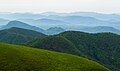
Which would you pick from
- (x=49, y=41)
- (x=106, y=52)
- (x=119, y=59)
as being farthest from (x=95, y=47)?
(x=49, y=41)

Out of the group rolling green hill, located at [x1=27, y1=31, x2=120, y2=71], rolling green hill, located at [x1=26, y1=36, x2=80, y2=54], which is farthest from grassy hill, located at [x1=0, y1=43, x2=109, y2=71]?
rolling green hill, located at [x1=26, y1=36, x2=80, y2=54]

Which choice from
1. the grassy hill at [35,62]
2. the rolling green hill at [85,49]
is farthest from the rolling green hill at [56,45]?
the grassy hill at [35,62]

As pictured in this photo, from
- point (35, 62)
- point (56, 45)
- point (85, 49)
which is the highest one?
point (35, 62)

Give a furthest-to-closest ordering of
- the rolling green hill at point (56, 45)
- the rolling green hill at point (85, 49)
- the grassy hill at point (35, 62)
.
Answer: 1. the rolling green hill at point (85, 49)
2. the rolling green hill at point (56, 45)
3. the grassy hill at point (35, 62)

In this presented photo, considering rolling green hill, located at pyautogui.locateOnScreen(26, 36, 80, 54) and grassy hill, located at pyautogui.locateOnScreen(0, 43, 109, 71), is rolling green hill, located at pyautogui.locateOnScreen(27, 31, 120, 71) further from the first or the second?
grassy hill, located at pyautogui.locateOnScreen(0, 43, 109, 71)

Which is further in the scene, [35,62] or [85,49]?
[85,49]

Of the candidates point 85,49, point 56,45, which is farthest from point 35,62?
point 85,49

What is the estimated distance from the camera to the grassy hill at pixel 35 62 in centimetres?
6010

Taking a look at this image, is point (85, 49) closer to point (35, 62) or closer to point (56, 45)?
point (56, 45)

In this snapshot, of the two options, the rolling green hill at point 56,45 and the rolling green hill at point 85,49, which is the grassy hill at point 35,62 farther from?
the rolling green hill at point 56,45

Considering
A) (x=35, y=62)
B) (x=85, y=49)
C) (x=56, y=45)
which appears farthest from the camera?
(x=85, y=49)

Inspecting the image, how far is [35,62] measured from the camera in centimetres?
6325

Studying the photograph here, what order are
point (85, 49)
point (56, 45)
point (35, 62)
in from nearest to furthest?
1. point (35, 62)
2. point (56, 45)
3. point (85, 49)

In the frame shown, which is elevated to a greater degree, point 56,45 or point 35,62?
point 35,62
